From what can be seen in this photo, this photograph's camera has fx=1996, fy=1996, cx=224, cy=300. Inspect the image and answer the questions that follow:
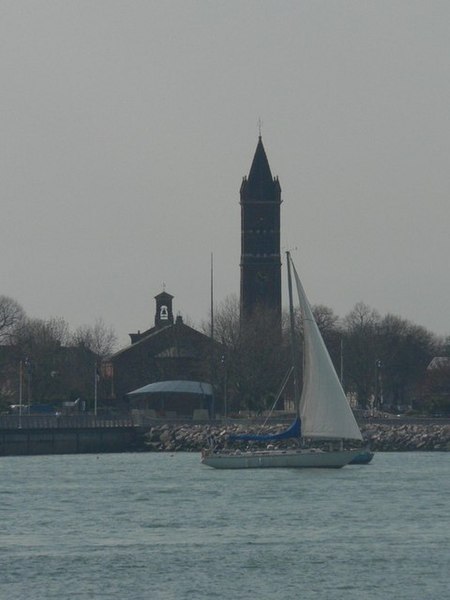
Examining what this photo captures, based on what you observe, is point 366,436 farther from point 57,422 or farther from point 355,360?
point 355,360

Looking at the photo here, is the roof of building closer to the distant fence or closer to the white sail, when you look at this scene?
the distant fence

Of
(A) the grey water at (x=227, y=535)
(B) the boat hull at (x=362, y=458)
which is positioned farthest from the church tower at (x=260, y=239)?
(A) the grey water at (x=227, y=535)

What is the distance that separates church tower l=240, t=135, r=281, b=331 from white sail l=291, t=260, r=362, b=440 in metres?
71.3

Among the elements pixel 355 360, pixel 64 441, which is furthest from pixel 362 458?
pixel 355 360

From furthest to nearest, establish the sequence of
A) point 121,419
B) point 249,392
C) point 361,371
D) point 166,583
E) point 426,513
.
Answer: point 361,371 < point 249,392 < point 121,419 < point 426,513 < point 166,583

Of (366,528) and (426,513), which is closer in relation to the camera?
(366,528)

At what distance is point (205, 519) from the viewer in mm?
60188

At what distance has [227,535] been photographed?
181ft

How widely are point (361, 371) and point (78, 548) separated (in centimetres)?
10329

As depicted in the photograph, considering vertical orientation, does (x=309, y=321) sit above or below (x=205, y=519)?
above

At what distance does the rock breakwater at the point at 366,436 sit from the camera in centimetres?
10894

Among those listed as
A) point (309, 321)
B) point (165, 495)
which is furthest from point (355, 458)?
point (165, 495)

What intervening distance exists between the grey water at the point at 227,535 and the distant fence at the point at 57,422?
93.0ft

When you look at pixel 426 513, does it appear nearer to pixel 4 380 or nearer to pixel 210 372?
pixel 210 372
